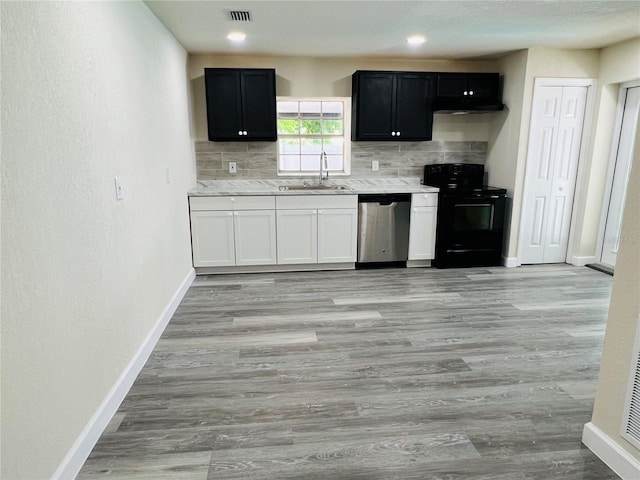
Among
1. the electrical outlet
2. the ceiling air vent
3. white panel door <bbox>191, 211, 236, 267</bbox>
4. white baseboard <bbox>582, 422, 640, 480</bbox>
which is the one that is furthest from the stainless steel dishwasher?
white baseboard <bbox>582, 422, 640, 480</bbox>

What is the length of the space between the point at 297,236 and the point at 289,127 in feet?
4.47

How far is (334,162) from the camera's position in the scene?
16.0 ft

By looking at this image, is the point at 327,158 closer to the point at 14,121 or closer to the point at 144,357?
the point at 144,357

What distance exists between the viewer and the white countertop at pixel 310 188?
4223 millimetres

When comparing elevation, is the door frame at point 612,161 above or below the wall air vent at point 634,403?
above

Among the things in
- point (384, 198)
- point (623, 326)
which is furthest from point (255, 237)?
point (623, 326)

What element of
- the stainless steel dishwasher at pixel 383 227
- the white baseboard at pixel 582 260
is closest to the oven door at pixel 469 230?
the stainless steel dishwasher at pixel 383 227

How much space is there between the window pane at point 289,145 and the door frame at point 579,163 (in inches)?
102

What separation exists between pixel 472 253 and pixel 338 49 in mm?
2680

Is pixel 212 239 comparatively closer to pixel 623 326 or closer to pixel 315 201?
pixel 315 201

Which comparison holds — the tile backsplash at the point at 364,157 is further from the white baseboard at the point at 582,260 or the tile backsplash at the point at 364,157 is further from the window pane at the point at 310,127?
the white baseboard at the point at 582,260

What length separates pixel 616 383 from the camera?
169cm

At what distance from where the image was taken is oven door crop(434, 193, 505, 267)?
444 cm

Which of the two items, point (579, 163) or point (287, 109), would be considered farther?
point (287, 109)
